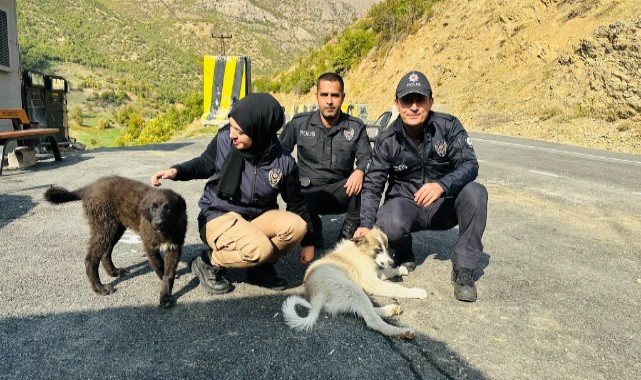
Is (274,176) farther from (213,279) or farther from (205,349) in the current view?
(205,349)

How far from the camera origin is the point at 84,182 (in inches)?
290

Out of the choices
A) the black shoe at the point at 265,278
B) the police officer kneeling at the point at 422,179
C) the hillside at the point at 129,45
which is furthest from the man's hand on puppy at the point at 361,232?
the hillside at the point at 129,45

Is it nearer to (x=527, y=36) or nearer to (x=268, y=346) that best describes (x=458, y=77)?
(x=527, y=36)

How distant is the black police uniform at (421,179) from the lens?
3.72 m

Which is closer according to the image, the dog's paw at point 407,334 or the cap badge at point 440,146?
the dog's paw at point 407,334

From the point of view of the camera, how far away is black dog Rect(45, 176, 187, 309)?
3.30 meters

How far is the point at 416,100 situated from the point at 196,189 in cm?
444

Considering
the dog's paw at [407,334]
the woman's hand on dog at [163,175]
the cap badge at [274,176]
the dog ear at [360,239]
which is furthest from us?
the dog ear at [360,239]

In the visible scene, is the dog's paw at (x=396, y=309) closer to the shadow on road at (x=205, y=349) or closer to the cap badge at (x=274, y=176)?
the shadow on road at (x=205, y=349)

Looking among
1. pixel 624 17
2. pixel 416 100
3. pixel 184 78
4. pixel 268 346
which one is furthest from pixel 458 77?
pixel 184 78

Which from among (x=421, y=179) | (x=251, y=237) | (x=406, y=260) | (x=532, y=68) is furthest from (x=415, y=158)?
(x=532, y=68)

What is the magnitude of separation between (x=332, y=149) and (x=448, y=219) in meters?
1.57

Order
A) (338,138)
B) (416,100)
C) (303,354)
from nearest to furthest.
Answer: (303,354), (416,100), (338,138)

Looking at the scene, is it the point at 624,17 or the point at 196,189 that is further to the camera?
the point at 624,17
